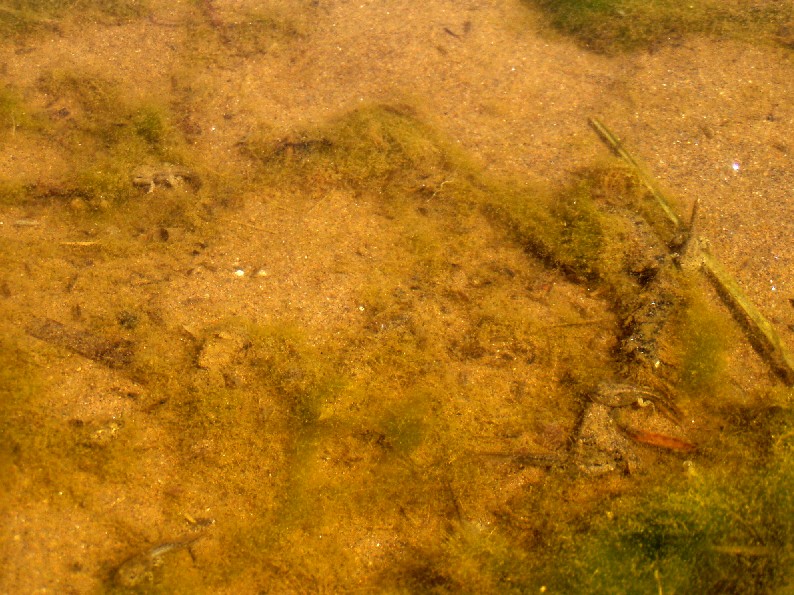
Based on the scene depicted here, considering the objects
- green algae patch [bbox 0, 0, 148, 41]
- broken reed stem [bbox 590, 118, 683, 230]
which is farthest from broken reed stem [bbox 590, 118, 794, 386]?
green algae patch [bbox 0, 0, 148, 41]

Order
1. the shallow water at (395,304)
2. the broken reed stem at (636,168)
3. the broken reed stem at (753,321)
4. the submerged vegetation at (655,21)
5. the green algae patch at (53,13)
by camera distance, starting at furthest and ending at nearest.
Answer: the green algae patch at (53,13)
the submerged vegetation at (655,21)
the broken reed stem at (636,168)
the broken reed stem at (753,321)
the shallow water at (395,304)

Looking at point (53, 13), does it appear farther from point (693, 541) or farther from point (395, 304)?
point (693, 541)

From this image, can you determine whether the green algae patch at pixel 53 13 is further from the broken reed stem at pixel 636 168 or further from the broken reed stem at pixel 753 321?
the broken reed stem at pixel 753 321

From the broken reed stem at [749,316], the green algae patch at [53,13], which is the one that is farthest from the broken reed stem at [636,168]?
the green algae patch at [53,13]

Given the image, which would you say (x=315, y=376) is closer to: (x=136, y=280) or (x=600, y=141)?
(x=136, y=280)

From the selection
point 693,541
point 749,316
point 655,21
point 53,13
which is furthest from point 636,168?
point 53,13

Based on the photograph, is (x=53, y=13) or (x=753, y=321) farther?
(x=53, y=13)
